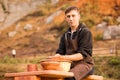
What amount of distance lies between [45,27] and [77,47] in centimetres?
1510

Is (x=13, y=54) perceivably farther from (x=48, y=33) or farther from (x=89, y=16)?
(x=89, y=16)

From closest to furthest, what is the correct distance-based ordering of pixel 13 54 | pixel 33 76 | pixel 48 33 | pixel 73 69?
1. pixel 33 76
2. pixel 73 69
3. pixel 13 54
4. pixel 48 33

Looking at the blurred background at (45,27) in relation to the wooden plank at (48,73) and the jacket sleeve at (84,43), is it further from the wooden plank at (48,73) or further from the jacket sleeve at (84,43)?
the wooden plank at (48,73)

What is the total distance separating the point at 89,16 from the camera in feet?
63.2

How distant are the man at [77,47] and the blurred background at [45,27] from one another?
901 centimetres

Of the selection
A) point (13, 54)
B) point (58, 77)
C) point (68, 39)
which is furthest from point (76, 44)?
point (13, 54)

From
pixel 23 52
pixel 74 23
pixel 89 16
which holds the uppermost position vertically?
pixel 74 23

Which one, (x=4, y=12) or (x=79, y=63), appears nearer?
(x=79, y=63)

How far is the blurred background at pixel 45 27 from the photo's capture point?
17125mm

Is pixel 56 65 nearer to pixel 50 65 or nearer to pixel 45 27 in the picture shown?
pixel 50 65

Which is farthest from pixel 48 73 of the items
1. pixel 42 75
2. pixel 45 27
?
pixel 45 27

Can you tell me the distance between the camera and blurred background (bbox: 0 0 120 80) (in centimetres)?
1712

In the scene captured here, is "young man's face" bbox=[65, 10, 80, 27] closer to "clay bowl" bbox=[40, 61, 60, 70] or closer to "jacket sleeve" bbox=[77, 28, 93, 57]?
"jacket sleeve" bbox=[77, 28, 93, 57]

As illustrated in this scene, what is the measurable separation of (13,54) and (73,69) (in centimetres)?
1362
